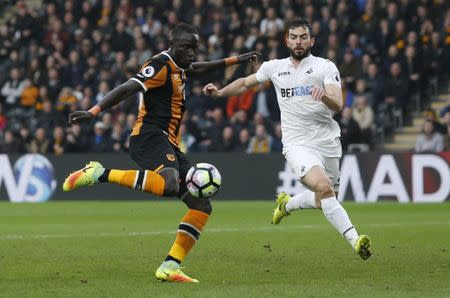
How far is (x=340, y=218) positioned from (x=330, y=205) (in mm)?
192

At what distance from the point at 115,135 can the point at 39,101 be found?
10.5 ft

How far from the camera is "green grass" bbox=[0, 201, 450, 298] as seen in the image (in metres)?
8.69

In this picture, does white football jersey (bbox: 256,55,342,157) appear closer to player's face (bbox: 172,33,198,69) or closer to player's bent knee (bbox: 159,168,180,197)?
player's face (bbox: 172,33,198,69)

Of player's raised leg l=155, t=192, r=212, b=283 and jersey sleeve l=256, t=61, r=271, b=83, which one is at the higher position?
jersey sleeve l=256, t=61, r=271, b=83

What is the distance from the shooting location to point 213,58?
25.5 m

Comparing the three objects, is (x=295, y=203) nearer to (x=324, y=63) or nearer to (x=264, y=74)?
(x=264, y=74)

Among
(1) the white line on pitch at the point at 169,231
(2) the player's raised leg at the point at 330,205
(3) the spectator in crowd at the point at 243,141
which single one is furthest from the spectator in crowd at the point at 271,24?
(2) the player's raised leg at the point at 330,205

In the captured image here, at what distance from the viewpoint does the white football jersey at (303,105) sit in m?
10.7

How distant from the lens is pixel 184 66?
32.0ft

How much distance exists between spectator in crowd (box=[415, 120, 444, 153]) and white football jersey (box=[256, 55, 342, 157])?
1130 cm

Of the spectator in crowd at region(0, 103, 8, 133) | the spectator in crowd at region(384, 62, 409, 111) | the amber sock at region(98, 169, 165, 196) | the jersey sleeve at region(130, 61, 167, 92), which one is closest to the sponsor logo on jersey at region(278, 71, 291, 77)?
the jersey sleeve at region(130, 61, 167, 92)

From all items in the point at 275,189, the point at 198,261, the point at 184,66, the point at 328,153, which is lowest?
the point at 275,189

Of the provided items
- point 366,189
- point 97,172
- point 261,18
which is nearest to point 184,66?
point 97,172

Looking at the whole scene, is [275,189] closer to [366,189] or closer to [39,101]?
[366,189]
